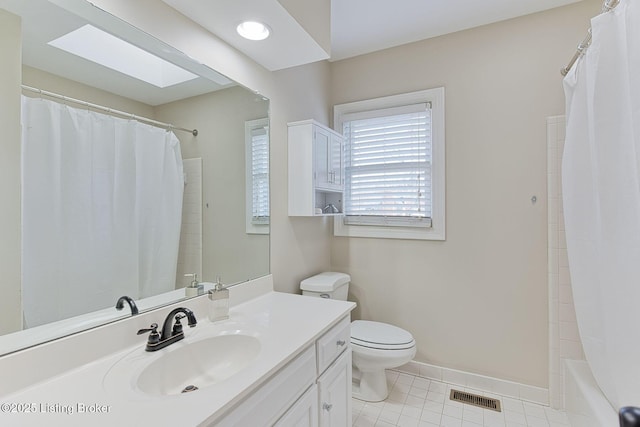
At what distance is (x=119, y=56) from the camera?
111 cm

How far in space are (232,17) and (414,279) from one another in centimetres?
201

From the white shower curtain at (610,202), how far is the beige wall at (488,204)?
48 cm

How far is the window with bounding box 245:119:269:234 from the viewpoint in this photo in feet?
5.67

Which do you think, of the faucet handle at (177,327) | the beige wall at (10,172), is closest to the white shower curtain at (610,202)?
the faucet handle at (177,327)

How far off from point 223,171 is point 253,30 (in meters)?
0.69

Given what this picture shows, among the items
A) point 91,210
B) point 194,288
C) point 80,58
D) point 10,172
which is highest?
point 80,58

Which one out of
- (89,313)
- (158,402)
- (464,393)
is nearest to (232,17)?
(89,313)

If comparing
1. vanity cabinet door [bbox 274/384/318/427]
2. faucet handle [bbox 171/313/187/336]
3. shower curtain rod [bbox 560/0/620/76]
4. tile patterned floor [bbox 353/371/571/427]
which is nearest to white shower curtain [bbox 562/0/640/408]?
shower curtain rod [bbox 560/0/620/76]

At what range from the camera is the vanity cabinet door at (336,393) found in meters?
1.27

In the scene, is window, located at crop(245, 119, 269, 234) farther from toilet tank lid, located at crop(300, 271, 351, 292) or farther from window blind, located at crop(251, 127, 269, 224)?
toilet tank lid, located at crop(300, 271, 351, 292)

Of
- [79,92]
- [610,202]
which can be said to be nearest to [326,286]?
[610,202]

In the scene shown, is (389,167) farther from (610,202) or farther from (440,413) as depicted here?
(440,413)

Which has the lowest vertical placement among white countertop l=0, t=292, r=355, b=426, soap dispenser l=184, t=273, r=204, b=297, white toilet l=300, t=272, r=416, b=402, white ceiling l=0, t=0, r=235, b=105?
white toilet l=300, t=272, r=416, b=402

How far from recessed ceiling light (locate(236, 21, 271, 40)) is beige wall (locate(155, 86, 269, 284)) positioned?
0.88 ft
